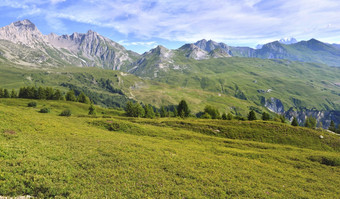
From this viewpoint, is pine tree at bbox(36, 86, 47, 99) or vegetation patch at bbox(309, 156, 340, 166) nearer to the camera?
vegetation patch at bbox(309, 156, 340, 166)

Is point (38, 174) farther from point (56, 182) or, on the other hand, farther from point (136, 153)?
point (136, 153)

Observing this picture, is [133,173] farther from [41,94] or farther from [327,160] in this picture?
[41,94]

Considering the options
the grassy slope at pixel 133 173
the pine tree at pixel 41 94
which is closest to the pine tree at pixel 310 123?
the grassy slope at pixel 133 173

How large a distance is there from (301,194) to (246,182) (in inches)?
248

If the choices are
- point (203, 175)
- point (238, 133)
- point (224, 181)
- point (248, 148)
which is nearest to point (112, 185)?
point (203, 175)

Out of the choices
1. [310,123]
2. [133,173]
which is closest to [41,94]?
[133,173]

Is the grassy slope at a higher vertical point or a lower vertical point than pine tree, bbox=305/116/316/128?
higher

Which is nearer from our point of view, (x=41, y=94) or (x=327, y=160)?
(x=327, y=160)

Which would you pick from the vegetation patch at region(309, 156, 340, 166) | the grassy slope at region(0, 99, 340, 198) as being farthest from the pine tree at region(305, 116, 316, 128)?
the grassy slope at region(0, 99, 340, 198)

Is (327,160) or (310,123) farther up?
(327,160)

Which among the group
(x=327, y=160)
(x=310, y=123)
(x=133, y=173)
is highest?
(x=133, y=173)

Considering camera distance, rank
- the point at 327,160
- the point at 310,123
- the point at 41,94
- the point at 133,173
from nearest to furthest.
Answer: the point at 133,173, the point at 327,160, the point at 41,94, the point at 310,123

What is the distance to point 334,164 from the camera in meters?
32.5

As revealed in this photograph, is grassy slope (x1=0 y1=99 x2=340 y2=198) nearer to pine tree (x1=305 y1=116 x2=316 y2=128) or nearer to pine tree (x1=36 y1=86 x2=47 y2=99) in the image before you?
pine tree (x1=36 y1=86 x2=47 y2=99)
